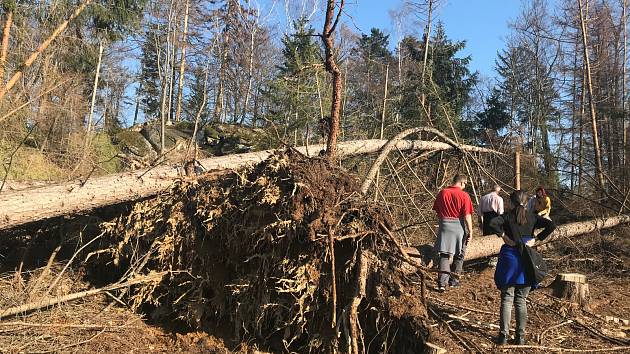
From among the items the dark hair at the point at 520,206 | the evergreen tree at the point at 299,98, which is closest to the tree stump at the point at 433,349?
the dark hair at the point at 520,206

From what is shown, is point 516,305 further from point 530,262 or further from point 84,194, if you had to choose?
point 84,194

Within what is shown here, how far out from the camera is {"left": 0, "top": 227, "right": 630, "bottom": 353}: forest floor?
4453 millimetres

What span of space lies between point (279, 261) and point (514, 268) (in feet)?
6.89

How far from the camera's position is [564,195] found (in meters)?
12.4

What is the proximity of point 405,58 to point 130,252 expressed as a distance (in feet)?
80.8

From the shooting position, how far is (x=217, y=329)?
4930 millimetres

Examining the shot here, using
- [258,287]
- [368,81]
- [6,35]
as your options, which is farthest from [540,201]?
[368,81]

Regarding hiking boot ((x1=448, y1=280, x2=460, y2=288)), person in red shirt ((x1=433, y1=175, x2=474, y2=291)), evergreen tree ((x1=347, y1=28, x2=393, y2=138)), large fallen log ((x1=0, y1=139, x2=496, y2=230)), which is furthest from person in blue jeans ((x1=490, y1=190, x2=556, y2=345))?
evergreen tree ((x1=347, y1=28, x2=393, y2=138))

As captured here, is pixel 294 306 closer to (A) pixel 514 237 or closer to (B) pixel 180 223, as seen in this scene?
(B) pixel 180 223

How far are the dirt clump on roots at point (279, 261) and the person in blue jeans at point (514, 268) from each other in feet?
2.48

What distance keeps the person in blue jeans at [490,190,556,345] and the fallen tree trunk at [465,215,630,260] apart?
2054mm

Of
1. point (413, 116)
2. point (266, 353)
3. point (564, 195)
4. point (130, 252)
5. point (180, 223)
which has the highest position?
point (413, 116)

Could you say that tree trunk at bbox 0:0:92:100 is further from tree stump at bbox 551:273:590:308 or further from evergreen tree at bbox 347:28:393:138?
tree stump at bbox 551:273:590:308

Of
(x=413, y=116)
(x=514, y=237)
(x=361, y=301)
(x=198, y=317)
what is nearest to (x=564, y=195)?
(x=413, y=116)
